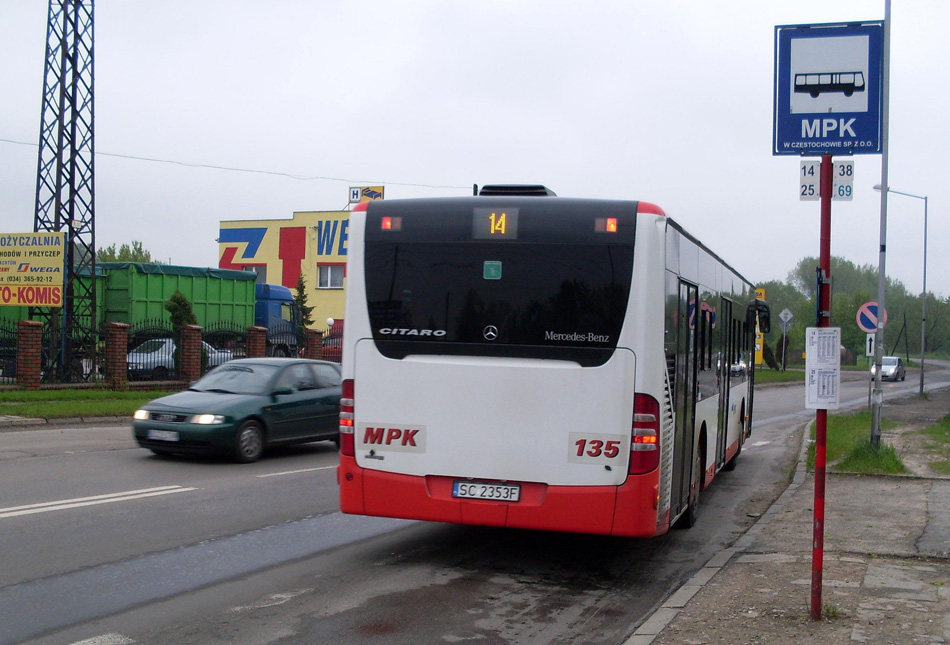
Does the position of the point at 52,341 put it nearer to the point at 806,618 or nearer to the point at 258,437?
the point at 258,437

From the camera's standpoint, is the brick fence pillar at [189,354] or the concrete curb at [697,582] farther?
the brick fence pillar at [189,354]

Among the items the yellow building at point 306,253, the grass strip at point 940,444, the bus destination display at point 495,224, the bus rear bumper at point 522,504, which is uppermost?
the yellow building at point 306,253

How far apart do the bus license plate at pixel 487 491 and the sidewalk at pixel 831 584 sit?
4.41ft

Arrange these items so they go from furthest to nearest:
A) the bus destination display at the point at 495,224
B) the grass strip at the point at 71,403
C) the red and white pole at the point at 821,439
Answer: the grass strip at the point at 71,403
the bus destination display at the point at 495,224
the red and white pole at the point at 821,439

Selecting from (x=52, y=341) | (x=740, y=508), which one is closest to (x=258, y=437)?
(x=740, y=508)

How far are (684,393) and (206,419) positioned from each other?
24.3ft

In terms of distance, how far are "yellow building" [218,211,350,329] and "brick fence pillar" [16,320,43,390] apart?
3682 cm

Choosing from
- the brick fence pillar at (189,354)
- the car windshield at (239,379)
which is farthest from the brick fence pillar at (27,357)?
the car windshield at (239,379)

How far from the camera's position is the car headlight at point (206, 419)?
13.2m

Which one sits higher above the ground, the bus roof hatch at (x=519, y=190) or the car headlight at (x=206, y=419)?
the bus roof hatch at (x=519, y=190)

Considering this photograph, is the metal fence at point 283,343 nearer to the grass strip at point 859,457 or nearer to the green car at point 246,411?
the green car at point 246,411

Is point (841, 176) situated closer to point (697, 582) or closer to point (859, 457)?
point (697, 582)

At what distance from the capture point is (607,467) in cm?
697

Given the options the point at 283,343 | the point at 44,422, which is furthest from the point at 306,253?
the point at 44,422
